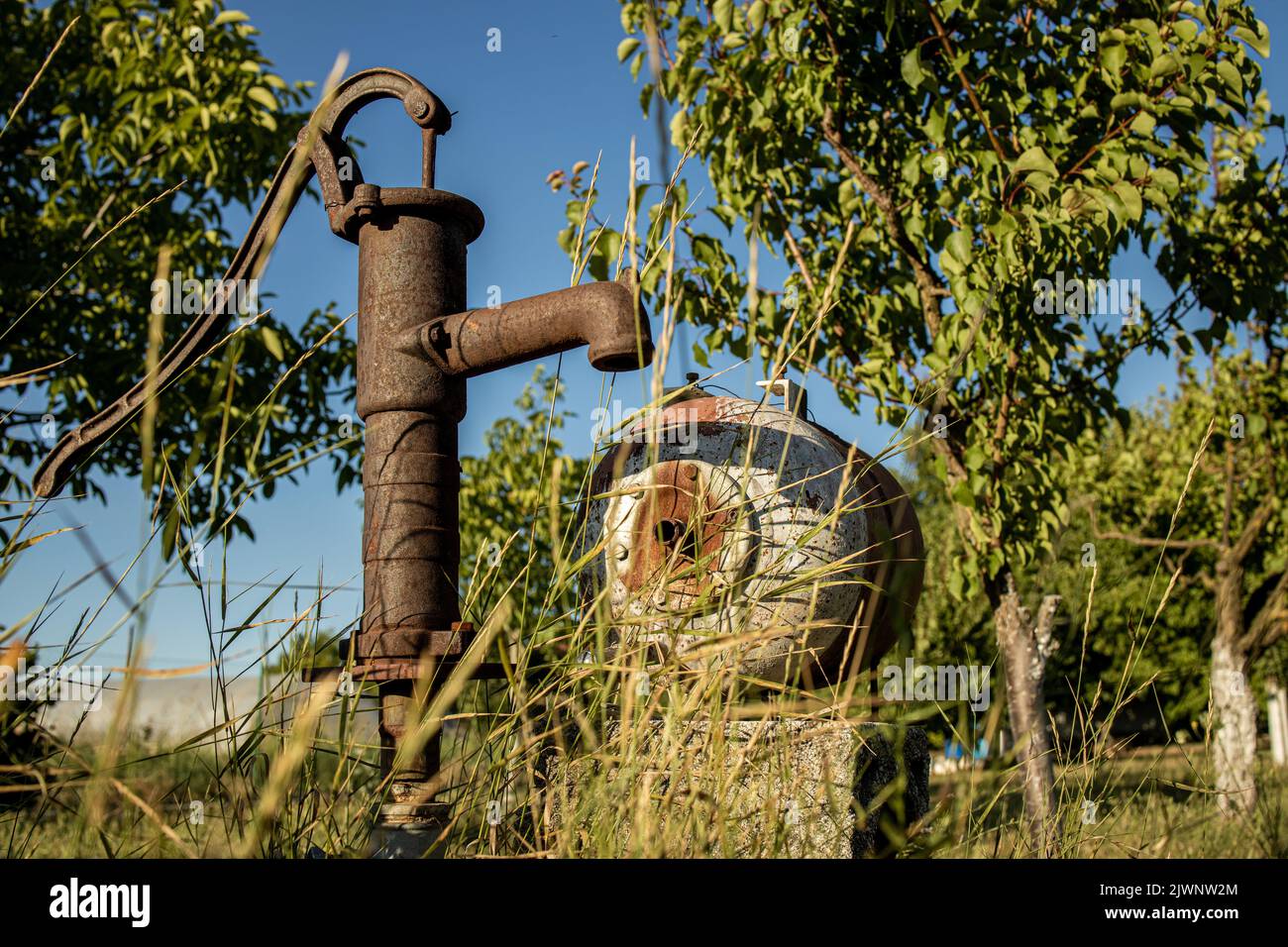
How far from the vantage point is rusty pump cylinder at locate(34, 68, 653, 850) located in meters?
2.05

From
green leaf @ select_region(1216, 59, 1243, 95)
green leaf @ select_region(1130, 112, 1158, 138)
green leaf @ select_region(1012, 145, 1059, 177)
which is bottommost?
green leaf @ select_region(1012, 145, 1059, 177)

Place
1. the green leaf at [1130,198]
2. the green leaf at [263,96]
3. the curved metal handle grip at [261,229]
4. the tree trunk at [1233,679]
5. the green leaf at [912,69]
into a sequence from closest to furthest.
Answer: the curved metal handle grip at [261,229], the green leaf at [1130,198], the green leaf at [912,69], the green leaf at [263,96], the tree trunk at [1233,679]

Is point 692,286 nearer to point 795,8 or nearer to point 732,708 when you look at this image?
point 795,8

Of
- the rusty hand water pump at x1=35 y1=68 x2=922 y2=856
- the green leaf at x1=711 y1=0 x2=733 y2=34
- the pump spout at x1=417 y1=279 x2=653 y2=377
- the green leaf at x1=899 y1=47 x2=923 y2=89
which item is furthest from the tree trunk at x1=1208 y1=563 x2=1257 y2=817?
the pump spout at x1=417 y1=279 x2=653 y2=377

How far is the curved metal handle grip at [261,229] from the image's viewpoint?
2.22 meters

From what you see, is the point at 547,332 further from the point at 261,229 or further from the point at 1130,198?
the point at 1130,198

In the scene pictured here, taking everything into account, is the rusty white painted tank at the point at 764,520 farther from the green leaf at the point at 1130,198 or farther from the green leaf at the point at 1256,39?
the green leaf at the point at 1256,39

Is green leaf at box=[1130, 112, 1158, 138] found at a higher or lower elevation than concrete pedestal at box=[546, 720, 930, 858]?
higher

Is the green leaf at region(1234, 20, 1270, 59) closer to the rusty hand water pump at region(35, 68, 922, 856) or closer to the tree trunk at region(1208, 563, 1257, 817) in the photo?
the rusty hand water pump at region(35, 68, 922, 856)

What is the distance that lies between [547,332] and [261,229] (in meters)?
0.87

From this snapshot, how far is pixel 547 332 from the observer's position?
2104 millimetres

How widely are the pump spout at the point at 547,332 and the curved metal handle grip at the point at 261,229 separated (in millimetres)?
466

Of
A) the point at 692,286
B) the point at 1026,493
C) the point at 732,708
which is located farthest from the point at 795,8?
the point at 732,708

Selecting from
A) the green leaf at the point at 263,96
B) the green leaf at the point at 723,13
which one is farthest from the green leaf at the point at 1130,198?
the green leaf at the point at 263,96
